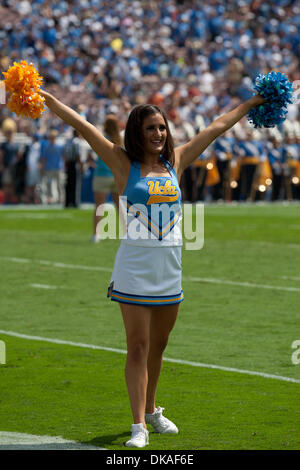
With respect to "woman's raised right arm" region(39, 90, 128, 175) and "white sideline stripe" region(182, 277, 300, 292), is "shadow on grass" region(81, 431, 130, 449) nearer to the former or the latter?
"woman's raised right arm" region(39, 90, 128, 175)

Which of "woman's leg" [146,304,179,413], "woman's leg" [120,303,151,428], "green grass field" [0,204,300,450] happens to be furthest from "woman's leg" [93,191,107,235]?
"woman's leg" [120,303,151,428]

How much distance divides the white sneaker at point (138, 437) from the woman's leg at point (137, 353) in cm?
4

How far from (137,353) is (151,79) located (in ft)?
94.4

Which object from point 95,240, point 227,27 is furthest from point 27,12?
point 95,240

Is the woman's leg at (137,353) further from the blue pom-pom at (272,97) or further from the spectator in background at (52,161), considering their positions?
the spectator in background at (52,161)

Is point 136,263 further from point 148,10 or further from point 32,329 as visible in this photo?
point 148,10

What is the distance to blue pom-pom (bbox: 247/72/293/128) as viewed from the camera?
19.5ft

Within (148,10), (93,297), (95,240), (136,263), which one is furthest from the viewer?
(148,10)

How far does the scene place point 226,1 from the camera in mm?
41750

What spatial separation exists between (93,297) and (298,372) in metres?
3.92

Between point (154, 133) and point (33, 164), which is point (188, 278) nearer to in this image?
point (154, 133)

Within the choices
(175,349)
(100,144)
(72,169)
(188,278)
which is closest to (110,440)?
(100,144)

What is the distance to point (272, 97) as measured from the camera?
5957 millimetres

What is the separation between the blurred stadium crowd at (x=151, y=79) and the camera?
26625 mm
